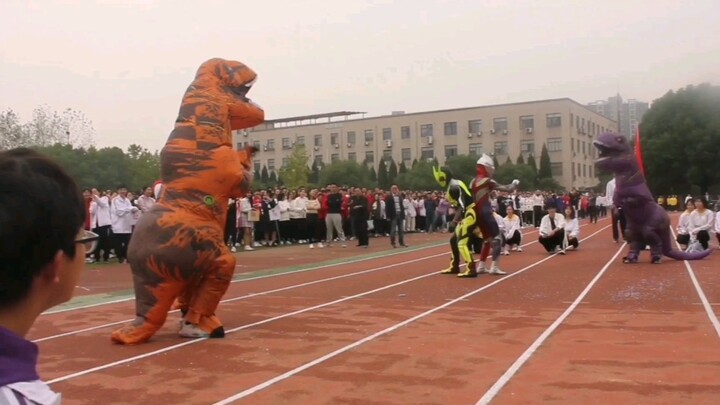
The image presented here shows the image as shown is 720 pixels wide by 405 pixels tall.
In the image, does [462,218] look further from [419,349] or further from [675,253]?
[419,349]

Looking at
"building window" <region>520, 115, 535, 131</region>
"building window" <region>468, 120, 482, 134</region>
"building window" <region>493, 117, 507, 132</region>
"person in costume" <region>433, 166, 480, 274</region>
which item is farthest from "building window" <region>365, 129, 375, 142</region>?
"person in costume" <region>433, 166, 480, 274</region>

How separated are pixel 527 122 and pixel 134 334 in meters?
61.4

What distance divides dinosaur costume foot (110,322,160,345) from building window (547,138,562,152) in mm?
60615

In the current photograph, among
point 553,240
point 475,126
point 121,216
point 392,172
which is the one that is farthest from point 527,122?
point 121,216

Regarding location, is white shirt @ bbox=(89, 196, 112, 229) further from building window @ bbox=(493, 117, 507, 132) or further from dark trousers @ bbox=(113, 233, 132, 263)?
building window @ bbox=(493, 117, 507, 132)

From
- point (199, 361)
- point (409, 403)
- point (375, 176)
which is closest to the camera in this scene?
point (409, 403)

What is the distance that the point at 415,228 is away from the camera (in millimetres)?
29250

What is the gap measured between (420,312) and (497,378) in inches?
131

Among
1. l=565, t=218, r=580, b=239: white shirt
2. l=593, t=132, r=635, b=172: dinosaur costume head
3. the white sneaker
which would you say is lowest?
the white sneaker

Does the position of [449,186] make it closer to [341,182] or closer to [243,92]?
[243,92]

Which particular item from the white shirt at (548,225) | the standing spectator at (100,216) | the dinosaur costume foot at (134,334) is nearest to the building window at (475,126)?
the white shirt at (548,225)

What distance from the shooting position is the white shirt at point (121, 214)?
Result: 16.1m

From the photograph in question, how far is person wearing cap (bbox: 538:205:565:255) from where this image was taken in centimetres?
1759

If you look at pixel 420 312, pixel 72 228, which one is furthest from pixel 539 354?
pixel 72 228
